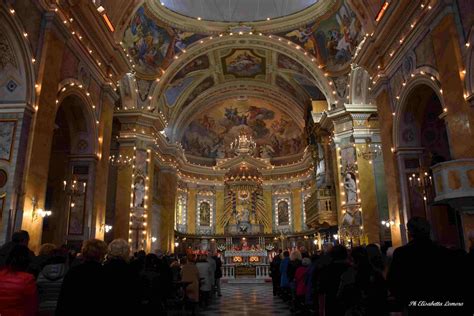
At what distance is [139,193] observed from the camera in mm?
17062

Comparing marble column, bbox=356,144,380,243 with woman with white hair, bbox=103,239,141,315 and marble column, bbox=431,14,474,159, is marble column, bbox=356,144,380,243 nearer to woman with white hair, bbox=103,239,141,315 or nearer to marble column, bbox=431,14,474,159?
marble column, bbox=431,14,474,159

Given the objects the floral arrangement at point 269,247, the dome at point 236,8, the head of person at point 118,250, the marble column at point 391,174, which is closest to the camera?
the head of person at point 118,250

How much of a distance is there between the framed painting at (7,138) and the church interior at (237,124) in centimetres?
3

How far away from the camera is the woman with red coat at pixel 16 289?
2672 millimetres

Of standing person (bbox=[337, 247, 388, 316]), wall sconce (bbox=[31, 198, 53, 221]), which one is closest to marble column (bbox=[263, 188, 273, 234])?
wall sconce (bbox=[31, 198, 53, 221])

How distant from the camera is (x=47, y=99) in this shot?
8.84 meters

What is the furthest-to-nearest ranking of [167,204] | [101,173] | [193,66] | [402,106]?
[167,204] → [193,66] → [101,173] → [402,106]

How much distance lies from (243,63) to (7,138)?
16400 mm

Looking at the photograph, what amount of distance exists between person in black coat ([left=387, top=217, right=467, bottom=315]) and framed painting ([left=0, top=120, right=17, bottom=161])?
7828mm

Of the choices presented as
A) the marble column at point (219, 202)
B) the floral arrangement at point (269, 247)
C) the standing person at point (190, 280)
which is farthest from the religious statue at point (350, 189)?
the marble column at point (219, 202)

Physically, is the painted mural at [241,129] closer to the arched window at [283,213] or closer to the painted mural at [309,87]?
the arched window at [283,213]

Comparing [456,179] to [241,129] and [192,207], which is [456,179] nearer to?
[192,207]

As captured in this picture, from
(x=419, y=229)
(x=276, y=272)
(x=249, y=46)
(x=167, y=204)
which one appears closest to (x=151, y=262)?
(x=419, y=229)

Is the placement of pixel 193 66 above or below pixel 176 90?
above
